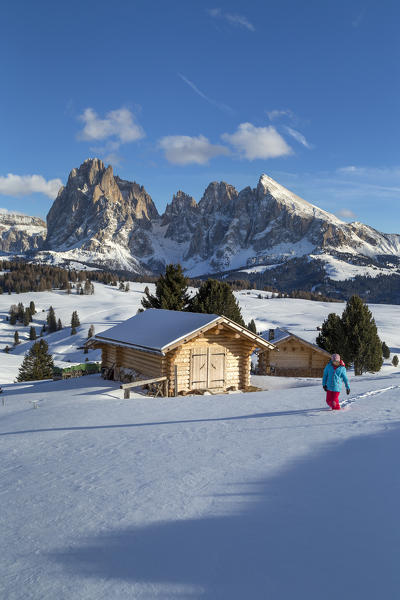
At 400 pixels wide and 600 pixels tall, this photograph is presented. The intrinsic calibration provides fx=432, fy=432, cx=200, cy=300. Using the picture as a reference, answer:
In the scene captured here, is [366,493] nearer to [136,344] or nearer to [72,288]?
[136,344]

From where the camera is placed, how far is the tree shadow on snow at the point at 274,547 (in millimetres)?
4281

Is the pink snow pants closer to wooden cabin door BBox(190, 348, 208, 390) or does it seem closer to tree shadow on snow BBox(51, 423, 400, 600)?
tree shadow on snow BBox(51, 423, 400, 600)

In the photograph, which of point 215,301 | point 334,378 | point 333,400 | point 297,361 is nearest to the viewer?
point 334,378

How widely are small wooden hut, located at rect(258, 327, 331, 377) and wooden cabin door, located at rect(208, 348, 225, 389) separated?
19369mm

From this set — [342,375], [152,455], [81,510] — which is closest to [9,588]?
[81,510]

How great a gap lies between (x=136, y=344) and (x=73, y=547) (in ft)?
54.3

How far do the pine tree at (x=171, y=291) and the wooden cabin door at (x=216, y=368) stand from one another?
1647cm

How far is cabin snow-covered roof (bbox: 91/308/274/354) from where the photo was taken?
20.3 m

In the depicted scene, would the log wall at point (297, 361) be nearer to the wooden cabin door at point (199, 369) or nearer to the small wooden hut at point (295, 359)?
the small wooden hut at point (295, 359)

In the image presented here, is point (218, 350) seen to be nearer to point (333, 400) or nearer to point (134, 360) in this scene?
point (134, 360)

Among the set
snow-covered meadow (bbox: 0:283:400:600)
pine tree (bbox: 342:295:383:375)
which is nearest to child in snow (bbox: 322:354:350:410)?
snow-covered meadow (bbox: 0:283:400:600)

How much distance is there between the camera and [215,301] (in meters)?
41.6

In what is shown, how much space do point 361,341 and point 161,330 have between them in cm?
2663

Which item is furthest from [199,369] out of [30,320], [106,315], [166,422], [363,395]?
[30,320]
